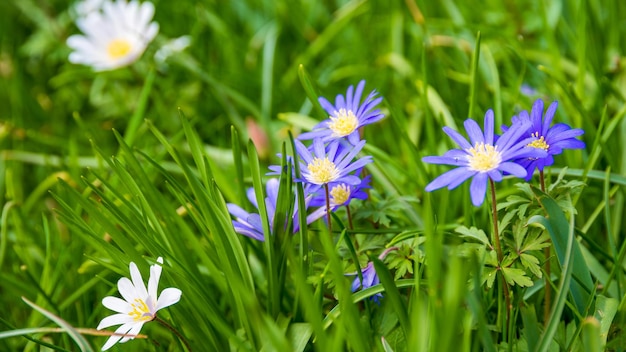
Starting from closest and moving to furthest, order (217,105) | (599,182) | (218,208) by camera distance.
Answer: (218,208) → (599,182) → (217,105)

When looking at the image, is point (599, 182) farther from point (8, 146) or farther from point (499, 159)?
point (8, 146)

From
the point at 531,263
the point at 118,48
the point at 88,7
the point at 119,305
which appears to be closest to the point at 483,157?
the point at 531,263

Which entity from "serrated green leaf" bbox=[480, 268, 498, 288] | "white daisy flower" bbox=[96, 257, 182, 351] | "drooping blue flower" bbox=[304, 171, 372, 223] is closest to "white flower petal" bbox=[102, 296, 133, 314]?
"white daisy flower" bbox=[96, 257, 182, 351]

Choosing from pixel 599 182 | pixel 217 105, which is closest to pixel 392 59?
pixel 217 105

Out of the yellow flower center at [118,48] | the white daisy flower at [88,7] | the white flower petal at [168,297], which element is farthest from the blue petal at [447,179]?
the white daisy flower at [88,7]

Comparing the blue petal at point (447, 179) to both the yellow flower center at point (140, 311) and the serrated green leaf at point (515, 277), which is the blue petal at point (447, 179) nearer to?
the serrated green leaf at point (515, 277)

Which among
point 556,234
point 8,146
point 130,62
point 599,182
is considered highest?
point 130,62
